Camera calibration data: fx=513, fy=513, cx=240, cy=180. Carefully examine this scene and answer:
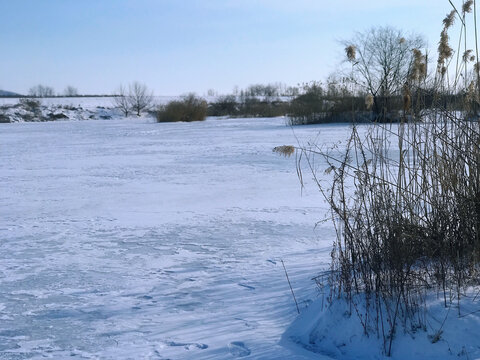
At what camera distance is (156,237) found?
4969 millimetres

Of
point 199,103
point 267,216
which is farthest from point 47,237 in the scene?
point 199,103

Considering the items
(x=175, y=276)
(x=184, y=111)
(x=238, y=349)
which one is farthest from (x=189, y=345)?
(x=184, y=111)

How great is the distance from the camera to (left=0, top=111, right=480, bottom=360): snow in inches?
106

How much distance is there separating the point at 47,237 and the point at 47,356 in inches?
98.0

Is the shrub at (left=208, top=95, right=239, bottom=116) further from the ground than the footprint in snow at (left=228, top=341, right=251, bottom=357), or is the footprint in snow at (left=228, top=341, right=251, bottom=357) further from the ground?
the shrub at (left=208, top=95, right=239, bottom=116)

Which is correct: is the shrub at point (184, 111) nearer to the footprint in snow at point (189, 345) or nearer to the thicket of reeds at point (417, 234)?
the thicket of reeds at point (417, 234)

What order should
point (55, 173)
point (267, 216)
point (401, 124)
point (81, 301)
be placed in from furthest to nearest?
point (55, 173) → point (267, 216) → point (81, 301) → point (401, 124)

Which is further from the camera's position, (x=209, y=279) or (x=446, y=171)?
(x=209, y=279)

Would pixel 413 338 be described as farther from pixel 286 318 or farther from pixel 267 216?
pixel 267 216

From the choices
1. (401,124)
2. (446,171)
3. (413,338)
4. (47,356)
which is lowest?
(47,356)

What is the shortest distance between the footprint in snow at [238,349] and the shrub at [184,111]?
27.5 meters

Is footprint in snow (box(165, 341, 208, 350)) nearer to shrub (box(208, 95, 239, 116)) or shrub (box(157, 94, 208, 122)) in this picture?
shrub (box(157, 94, 208, 122))

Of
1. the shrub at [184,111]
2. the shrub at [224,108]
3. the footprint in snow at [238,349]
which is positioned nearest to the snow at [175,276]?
the footprint in snow at [238,349]

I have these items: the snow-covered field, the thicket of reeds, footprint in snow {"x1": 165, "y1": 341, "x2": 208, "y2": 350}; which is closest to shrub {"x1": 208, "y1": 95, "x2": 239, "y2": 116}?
the snow-covered field
